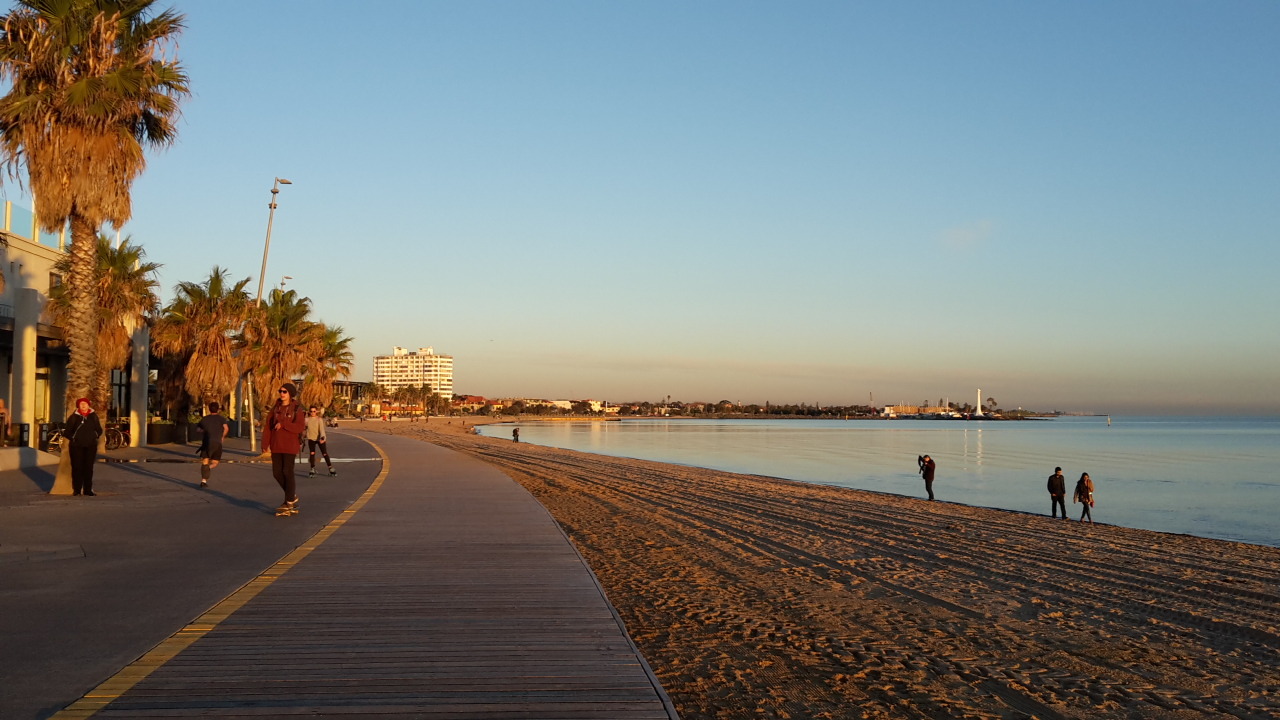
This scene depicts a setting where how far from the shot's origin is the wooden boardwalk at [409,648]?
423 cm

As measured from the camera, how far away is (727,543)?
13.4 meters

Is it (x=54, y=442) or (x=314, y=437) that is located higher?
(x=314, y=437)

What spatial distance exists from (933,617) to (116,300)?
26.9 metres

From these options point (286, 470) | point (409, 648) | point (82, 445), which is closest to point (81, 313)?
point (82, 445)

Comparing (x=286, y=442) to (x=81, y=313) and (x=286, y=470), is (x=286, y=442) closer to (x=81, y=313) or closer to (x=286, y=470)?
(x=286, y=470)

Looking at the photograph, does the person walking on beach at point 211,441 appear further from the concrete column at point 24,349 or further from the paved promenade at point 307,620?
the concrete column at point 24,349

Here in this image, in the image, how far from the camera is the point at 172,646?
17.1 feet

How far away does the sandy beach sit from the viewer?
5.96 meters

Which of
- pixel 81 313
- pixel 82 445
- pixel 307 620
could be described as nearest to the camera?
pixel 307 620

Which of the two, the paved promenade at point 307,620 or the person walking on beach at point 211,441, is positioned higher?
the person walking on beach at point 211,441

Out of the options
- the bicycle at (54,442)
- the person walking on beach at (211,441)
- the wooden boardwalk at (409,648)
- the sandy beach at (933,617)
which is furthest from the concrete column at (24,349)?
the wooden boardwalk at (409,648)

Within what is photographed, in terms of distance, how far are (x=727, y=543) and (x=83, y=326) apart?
1160 cm

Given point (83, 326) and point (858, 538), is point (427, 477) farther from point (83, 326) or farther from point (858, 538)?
point (858, 538)

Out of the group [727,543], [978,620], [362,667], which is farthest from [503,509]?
[362,667]
